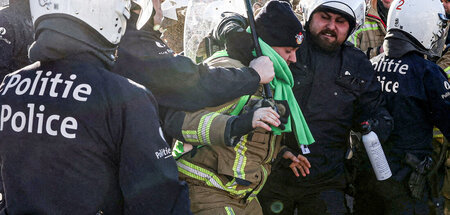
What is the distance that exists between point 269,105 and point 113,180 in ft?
3.47

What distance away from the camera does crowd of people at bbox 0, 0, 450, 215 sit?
1.95 meters

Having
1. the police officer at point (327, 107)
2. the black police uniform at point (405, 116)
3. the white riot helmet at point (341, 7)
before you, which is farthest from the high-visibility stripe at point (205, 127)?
the black police uniform at point (405, 116)

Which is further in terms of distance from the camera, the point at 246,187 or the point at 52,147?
the point at 246,187

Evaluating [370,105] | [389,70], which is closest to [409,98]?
[389,70]

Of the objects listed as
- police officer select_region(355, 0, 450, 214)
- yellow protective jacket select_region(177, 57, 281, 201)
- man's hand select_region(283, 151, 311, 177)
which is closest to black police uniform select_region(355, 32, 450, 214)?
police officer select_region(355, 0, 450, 214)

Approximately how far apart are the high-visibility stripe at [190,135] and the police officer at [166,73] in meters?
0.13

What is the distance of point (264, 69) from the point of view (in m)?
2.86

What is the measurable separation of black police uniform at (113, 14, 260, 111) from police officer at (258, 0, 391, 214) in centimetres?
118

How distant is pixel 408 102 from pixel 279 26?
165cm

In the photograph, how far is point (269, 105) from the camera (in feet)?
8.98

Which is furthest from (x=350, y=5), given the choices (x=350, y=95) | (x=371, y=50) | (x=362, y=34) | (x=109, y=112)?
(x=109, y=112)

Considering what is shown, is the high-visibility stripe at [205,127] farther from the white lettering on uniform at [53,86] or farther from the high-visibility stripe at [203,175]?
the white lettering on uniform at [53,86]

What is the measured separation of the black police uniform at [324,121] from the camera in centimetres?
377

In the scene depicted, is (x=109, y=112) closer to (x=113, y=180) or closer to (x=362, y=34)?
(x=113, y=180)
